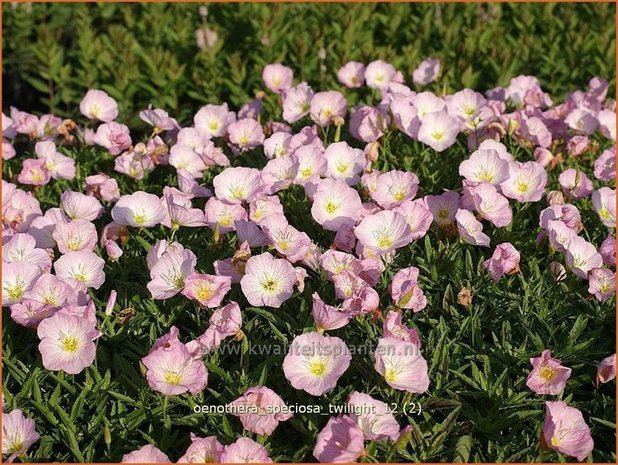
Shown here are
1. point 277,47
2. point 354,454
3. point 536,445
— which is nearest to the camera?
point 354,454

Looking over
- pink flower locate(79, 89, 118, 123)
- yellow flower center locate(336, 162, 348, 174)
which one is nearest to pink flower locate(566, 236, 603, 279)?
yellow flower center locate(336, 162, 348, 174)

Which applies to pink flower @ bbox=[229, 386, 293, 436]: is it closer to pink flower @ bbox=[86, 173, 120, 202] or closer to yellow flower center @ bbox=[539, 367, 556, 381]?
yellow flower center @ bbox=[539, 367, 556, 381]

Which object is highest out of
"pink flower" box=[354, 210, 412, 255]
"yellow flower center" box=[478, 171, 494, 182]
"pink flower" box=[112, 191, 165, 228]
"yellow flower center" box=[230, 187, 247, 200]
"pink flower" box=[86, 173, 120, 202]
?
"yellow flower center" box=[478, 171, 494, 182]

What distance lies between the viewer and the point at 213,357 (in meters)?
1.96

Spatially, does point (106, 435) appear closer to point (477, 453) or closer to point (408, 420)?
point (408, 420)

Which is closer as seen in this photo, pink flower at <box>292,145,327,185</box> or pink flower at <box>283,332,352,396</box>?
pink flower at <box>283,332,352,396</box>

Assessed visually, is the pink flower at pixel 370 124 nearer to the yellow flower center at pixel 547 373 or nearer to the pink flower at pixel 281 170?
the pink flower at pixel 281 170

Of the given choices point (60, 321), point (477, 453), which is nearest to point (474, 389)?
point (477, 453)

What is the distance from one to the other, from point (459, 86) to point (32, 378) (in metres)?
2.30

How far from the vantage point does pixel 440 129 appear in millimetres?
2764

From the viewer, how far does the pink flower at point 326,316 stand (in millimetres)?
1881

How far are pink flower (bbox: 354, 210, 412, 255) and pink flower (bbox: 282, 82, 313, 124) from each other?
0.90 meters

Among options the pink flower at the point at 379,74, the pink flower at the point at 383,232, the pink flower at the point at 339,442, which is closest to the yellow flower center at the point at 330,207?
the pink flower at the point at 383,232

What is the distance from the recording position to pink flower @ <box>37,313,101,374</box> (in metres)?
1.90
